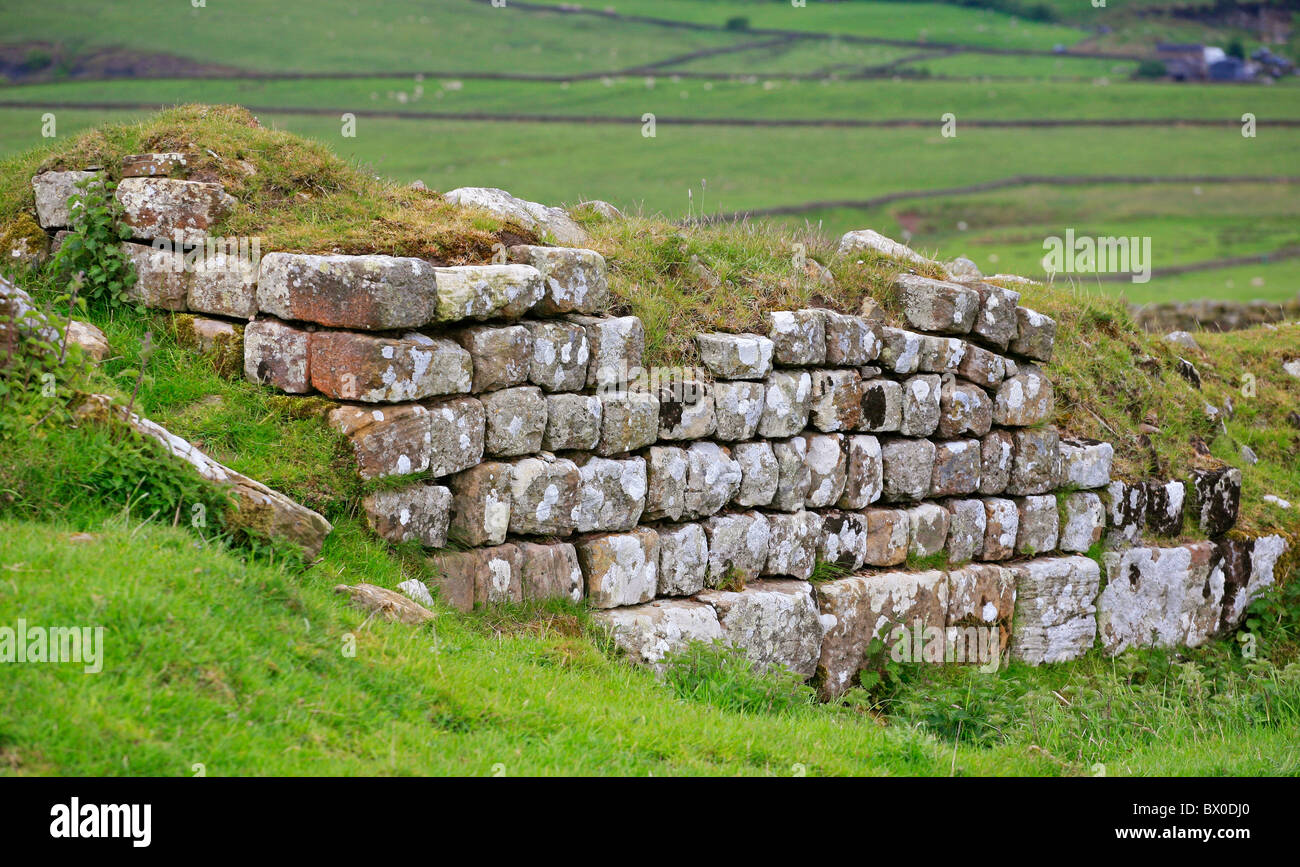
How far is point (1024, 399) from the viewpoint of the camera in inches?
488

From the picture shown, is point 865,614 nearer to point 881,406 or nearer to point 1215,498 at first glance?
point 881,406

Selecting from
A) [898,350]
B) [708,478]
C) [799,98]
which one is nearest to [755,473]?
[708,478]

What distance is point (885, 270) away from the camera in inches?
476

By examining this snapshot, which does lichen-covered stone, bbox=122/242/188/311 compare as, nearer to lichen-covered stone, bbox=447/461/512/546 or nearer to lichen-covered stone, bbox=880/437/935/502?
lichen-covered stone, bbox=447/461/512/546

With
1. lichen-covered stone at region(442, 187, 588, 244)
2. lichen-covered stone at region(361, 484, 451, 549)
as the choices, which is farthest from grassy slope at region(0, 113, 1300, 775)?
lichen-covered stone at region(442, 187, 588, 244)

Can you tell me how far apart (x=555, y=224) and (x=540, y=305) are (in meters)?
2.03

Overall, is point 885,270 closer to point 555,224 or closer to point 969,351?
point 969,351

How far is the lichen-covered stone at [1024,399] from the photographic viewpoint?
12242mm

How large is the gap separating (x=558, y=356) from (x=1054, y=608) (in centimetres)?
640

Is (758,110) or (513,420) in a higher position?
(758,110)

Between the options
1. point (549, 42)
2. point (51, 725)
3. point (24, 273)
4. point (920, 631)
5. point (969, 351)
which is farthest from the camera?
point (549, 42)

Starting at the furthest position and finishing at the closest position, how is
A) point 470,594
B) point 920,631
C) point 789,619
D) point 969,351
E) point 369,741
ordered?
point 969,351, point 920,631, point 789,619, point 470,594, point 369,741

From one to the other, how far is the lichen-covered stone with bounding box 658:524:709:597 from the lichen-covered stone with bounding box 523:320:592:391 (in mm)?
1516

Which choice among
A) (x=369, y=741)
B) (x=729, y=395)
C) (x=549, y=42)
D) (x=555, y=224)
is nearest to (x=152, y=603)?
(x=369, y=741)
